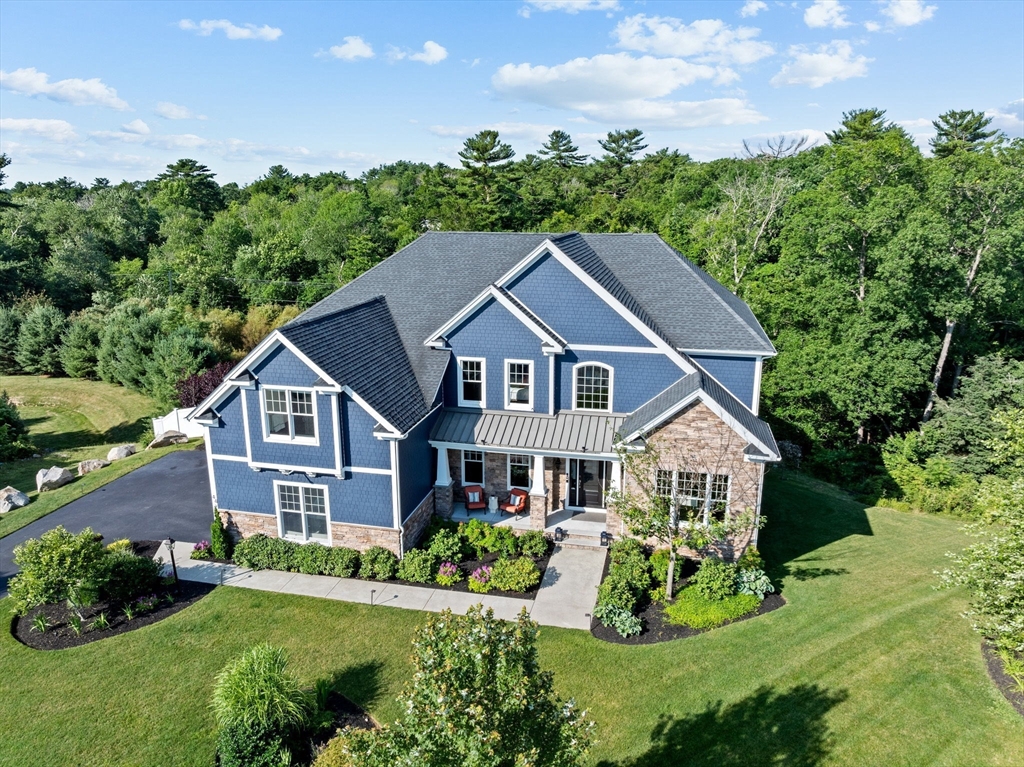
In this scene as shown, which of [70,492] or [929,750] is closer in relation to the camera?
[929,750]

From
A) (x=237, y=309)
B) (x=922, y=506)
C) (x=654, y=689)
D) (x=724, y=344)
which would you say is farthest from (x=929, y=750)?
(x=237, y=309)

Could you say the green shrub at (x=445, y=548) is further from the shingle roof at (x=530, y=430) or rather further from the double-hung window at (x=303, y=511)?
the double-hung window at (x=303, y=511)

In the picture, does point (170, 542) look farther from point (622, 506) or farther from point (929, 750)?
point (929, 750)

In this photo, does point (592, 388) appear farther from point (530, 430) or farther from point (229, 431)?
point (229, 431)

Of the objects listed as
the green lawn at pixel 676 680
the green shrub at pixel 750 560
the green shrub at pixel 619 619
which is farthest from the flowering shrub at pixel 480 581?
the green shrub at pixel 750 560

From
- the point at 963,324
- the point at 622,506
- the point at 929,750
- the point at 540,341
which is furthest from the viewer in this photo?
the point at 963,324

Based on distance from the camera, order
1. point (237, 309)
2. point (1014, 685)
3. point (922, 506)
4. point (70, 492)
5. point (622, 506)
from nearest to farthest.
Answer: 1. point (1014, 685)
2. point (622, 506)
3. point (70, 492)
4. point (922, 506)
5. point (237, 309)
